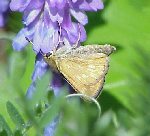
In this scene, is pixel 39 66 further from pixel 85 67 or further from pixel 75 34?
pixel 85 67

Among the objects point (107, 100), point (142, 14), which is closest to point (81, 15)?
point (107, 100)

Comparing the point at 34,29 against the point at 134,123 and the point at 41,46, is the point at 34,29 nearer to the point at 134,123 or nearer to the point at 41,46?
the point at 41,46

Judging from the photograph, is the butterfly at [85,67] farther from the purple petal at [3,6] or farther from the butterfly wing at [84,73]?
the purple petal at [3,6]

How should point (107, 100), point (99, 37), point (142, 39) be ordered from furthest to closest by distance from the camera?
1. point (99, 37)
2. point (142, 39)
3. point (107, 100)

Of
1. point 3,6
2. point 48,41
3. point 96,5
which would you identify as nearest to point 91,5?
point 96,5

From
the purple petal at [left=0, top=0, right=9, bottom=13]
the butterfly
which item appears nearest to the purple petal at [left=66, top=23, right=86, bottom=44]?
the butterfly

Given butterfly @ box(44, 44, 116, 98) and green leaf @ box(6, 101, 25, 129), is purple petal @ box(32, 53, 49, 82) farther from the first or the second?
green leaf @ box(6, 101, 25, 129)
